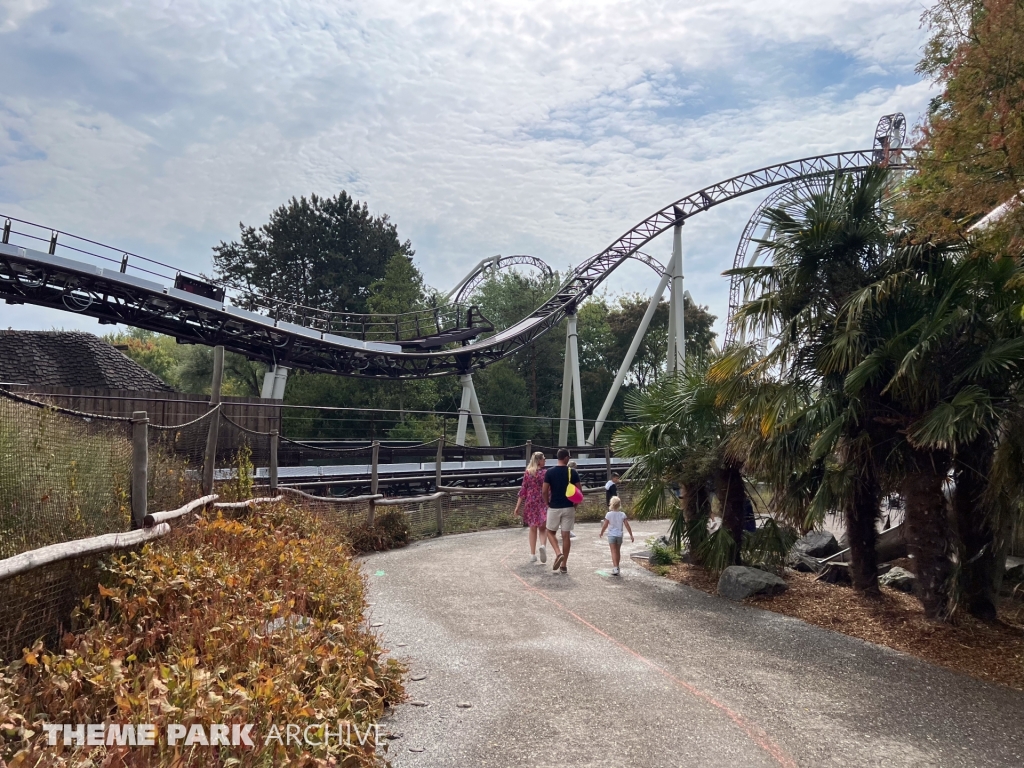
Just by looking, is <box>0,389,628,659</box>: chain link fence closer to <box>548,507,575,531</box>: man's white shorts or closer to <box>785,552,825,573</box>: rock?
<box>548,507,575,531</box>: man's white shorts

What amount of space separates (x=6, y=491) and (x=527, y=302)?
1881 inches

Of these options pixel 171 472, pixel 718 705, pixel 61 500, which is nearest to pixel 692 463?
pixel 718 705

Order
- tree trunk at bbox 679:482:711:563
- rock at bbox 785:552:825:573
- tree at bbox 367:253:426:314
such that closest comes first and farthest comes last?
tree trunk at bbox 679:482:711:563, rock at bbox 785:552:825:573, tree at bbox 367:253:426:314

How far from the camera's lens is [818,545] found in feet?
37.4

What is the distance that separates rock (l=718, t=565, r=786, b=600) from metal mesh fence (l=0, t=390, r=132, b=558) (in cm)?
636

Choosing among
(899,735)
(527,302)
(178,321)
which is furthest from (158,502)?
(527,302)

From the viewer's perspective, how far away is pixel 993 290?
6.76 meters

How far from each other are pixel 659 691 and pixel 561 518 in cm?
458

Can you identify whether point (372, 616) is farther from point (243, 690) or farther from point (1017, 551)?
point (1017, 551)

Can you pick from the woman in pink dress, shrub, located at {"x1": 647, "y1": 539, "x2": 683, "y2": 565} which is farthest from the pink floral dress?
shrub, located at {"x1": 647, "y1": 539, "x2": 683, "y2": 565}

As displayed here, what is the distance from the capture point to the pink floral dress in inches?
403

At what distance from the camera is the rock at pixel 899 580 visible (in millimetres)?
9016

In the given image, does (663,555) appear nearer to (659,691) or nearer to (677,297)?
(659,691)

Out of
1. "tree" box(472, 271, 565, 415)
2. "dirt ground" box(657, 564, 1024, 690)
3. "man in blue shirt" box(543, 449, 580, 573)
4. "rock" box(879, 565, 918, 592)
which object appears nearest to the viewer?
"dirt ground" box(657, 564, 1024, 690)
